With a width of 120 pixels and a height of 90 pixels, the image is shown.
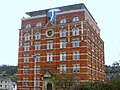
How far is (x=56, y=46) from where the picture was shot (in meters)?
51.9

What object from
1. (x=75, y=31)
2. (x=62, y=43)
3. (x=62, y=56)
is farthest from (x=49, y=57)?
(x=75, y=31)

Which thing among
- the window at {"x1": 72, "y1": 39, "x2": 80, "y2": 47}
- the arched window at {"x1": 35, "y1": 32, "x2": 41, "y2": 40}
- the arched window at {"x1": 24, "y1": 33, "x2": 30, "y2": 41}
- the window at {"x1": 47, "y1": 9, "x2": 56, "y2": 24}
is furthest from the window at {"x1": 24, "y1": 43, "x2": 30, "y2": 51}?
the window at {"x1": 72, "y1": 39, "x2": 80, "y2": 47}

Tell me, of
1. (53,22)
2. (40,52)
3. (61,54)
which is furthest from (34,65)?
(53,22)

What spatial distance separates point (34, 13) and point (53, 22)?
769 centimetres

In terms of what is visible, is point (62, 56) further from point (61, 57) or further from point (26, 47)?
point (26, 47)

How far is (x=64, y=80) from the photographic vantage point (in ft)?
135

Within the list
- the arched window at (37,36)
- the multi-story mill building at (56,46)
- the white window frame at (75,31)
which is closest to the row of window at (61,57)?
the multi-story mill building at (56,46)

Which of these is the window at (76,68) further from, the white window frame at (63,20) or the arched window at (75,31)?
the white window frame at (63,20)

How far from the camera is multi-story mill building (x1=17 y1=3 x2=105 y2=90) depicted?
49.1m

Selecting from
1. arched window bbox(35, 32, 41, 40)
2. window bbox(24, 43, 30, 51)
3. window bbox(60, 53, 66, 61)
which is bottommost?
window bbox(60, 53, 66, 61)

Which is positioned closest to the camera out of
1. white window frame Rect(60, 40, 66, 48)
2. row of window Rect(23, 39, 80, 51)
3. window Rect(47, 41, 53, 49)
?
row of window Rect(23, 39, 80, 51)

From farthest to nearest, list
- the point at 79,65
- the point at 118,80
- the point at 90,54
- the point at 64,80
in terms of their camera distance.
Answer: the point at 90,54 → the point at 79,65 → the point at 64,80 → the point at 118,80

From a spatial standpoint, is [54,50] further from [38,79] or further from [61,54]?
[38,79]

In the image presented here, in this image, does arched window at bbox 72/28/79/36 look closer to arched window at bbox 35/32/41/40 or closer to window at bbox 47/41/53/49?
window at bbox 47/41/53/49
